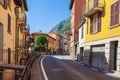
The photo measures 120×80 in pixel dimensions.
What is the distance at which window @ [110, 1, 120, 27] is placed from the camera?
21.7m

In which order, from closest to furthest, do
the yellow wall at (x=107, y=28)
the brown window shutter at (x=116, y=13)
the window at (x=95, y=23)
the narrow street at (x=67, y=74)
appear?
the narrow street at (x=67, y=74)
the brown window shutter at (x=116, y=13)
the yellow wall at (x=107, y=28)
the window at (x=95, y=23)

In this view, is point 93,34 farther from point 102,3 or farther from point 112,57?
point 112,57

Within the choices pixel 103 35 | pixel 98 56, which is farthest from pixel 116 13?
pixel 98 56

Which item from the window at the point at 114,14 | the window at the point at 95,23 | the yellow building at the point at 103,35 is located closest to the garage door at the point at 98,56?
the yellow building at the point at 103,35

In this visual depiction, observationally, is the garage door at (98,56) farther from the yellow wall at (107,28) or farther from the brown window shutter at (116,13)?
the brown window shutter at (116,13)

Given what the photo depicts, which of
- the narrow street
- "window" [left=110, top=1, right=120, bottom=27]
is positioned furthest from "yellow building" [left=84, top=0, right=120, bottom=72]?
the narrow street

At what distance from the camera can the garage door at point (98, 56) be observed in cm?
2593

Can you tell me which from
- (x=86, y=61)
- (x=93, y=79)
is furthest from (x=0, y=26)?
(x=86, y=61)

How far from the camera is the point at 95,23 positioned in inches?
1155

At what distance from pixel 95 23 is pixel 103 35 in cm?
382

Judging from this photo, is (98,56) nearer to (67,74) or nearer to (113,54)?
(113,54)

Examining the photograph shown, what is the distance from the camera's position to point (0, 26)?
18859 mm

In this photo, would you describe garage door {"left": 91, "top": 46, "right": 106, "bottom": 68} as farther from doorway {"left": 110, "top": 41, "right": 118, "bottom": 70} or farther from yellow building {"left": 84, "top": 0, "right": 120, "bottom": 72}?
doorway {"left": 110, "top": 41, "right": 118, "bottom": 70}

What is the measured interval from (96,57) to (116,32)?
729 cm
